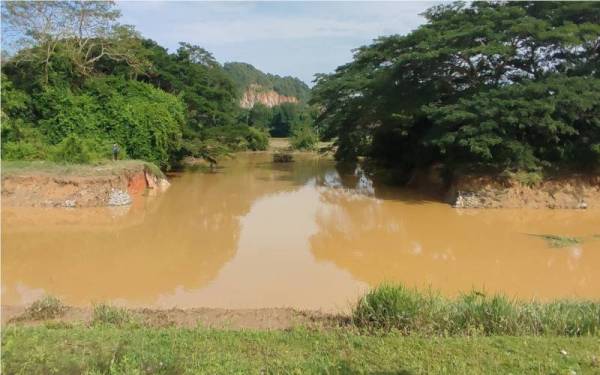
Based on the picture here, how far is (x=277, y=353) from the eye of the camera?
4.17 m

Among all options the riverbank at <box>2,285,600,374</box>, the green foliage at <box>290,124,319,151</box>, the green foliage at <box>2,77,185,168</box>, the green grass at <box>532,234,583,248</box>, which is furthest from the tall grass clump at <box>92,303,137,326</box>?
the green foliage at <box>290,124,319,151</box>

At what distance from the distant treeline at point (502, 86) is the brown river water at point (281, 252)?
1.99m

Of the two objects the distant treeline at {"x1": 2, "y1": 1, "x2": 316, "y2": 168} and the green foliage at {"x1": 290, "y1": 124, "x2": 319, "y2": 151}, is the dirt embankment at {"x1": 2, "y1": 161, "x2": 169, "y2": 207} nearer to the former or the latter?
the distant treeline at {"x1": 2, "y1": 1, "x2": 316, "y2": 168}

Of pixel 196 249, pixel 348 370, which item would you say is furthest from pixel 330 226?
pixel 348 370

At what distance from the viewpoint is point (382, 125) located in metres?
21.6

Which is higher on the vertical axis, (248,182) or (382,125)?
(382,125)

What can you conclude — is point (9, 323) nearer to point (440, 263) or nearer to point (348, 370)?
point (348, 370)

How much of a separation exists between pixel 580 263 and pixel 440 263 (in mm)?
2596

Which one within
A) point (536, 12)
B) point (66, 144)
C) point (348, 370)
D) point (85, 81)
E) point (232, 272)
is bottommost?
point (232, 272)

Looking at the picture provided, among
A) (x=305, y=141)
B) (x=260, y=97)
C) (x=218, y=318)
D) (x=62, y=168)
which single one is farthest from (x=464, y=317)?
(x=260, y=97)

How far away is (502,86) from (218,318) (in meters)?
13.0

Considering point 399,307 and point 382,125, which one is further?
point 382,125

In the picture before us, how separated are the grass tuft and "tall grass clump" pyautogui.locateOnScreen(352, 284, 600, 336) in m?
3.43

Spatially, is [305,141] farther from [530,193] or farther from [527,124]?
[527,124]
